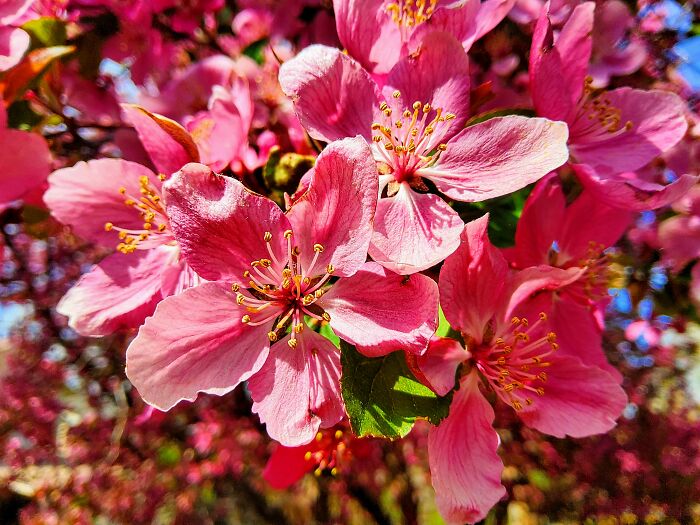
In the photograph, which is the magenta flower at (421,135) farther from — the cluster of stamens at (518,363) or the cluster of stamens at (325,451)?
the cluster of stamens at (325,451)

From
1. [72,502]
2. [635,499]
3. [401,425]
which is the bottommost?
[635,499]

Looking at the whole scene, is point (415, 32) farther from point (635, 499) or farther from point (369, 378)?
point (635, 499)

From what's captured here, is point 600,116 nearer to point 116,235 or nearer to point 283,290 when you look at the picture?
point 283,290

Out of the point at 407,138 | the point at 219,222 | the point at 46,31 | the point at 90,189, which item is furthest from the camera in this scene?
the point at 46,31

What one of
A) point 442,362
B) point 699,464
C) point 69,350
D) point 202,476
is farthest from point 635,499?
point 69,350

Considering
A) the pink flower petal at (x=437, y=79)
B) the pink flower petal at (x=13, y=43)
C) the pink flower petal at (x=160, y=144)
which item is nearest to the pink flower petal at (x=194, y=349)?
the pink flower petal at (x=160, y=144)

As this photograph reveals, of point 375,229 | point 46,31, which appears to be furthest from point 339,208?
point 46,31
